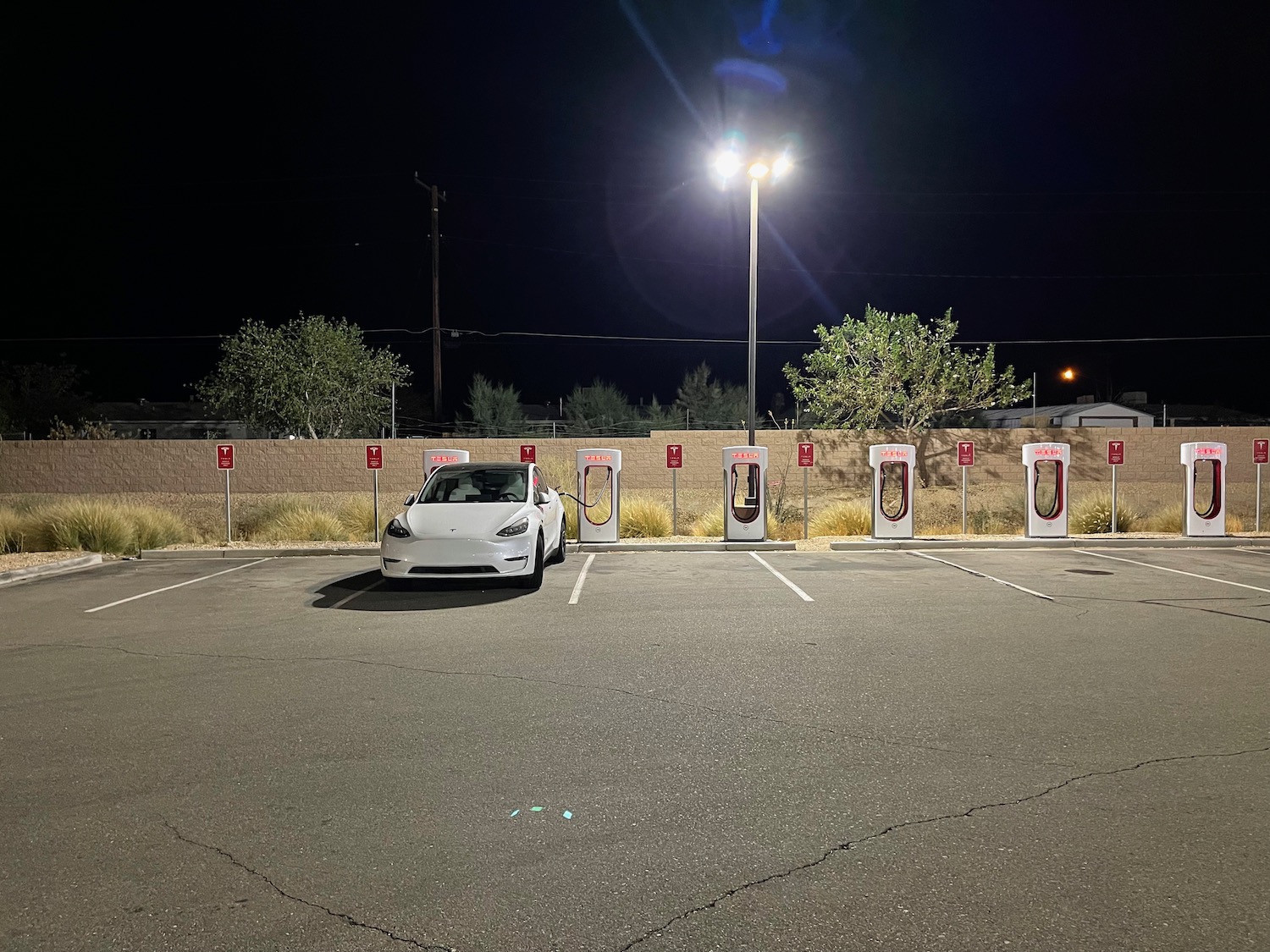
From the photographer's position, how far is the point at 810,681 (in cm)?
656

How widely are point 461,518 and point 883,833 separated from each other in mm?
7475

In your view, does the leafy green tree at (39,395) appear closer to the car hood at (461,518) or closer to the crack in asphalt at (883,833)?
the car hood at (461,518)

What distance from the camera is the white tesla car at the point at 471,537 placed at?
10203mm

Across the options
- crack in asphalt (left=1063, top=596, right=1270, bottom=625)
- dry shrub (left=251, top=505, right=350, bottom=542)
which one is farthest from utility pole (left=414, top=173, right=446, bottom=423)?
crack in asphalt (left=1063, top=596, right=1270, bottom=625)

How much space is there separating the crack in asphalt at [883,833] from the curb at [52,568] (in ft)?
40.3

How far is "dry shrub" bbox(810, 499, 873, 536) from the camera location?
17391 millimetres

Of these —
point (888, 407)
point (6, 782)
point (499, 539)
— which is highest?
point (888, 407)

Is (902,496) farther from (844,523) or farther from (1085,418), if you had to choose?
(1085,418)

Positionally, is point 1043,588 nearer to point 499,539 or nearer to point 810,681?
point 810,681

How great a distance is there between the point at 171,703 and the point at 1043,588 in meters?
9.43

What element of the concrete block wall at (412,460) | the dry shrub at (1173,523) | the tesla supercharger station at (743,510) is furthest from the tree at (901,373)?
the tesla supercharger station at (743,510)

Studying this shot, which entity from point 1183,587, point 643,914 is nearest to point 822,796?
point 643,914

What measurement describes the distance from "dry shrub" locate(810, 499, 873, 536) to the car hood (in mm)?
8226

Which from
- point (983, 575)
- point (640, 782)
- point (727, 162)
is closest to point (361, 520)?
point (727, 162)
